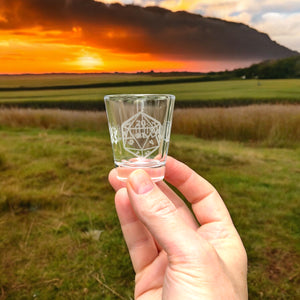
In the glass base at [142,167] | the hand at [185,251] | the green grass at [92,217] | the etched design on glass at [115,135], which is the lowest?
the green grass at [92,217]

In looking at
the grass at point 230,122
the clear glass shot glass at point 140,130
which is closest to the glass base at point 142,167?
the clear glass shot glass at point 140,130

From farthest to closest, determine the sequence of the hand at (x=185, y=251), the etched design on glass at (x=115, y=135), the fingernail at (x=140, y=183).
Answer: the etched design on glass at (x=115, y=135), the fingernail at (x=140, y=183), the hand at (x=185, y=251)

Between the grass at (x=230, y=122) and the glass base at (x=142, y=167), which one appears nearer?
the glass base at (x=142, y=167)

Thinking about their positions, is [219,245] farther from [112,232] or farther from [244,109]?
[244,109]

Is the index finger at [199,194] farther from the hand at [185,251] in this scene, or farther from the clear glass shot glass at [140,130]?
the clear glass shot glass at [140,130]

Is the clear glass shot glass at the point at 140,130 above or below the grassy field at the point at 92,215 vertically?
above

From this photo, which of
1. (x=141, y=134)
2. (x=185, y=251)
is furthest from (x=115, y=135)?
(x=185, y=251)

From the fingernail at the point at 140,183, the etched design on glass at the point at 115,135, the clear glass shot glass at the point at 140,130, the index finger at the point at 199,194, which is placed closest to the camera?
the fingernail at the point at 140,183
